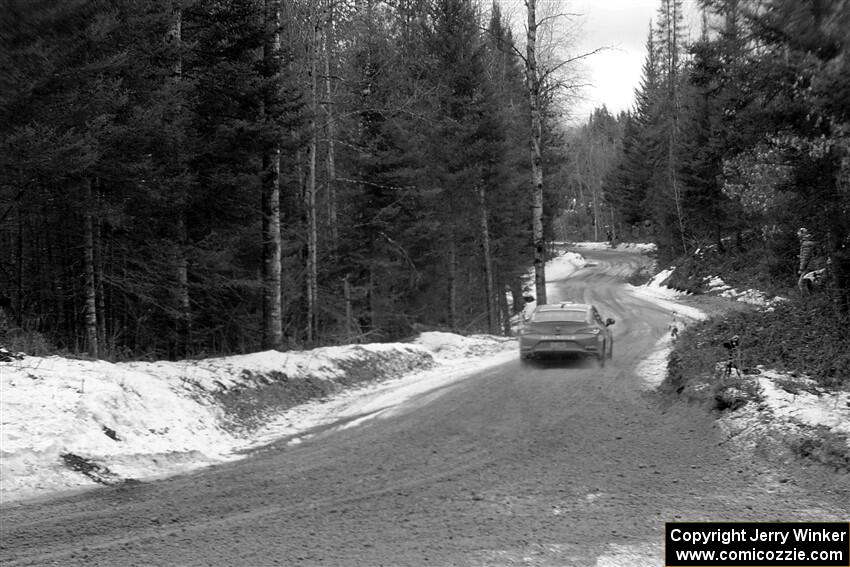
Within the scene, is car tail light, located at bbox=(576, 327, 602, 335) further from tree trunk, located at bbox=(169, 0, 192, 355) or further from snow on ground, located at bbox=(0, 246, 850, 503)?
tree trunk, located at bbox=(169, 0, 192, 355)

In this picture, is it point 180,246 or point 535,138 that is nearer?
point 180,246

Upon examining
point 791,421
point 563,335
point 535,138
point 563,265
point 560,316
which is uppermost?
point 535,138

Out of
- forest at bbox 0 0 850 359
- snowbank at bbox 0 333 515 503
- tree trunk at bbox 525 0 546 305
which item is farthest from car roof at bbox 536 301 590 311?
tree trunk at bbox 525 0 546 305

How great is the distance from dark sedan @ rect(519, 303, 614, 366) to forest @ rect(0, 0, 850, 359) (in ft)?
14.2

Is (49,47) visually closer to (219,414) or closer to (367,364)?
(219,414)

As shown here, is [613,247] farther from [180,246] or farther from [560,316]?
[180,246]

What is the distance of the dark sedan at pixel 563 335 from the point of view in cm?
1362

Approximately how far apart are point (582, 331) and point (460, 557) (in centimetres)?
990

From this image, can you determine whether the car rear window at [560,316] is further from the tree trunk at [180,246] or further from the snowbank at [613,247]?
the snowbank at [613,247]

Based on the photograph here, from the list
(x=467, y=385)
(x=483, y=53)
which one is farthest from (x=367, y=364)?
(x=483, y=53)

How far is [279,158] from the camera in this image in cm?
1479

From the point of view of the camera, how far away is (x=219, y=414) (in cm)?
935

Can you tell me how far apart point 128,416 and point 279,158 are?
8.39 m

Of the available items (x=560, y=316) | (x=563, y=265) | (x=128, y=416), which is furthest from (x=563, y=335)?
(x=563, y=265)
